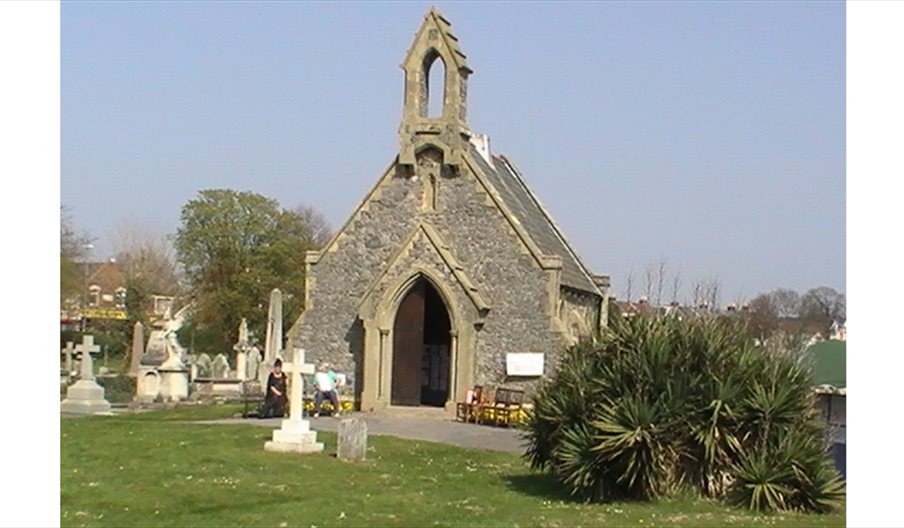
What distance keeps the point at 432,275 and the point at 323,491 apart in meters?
15.3

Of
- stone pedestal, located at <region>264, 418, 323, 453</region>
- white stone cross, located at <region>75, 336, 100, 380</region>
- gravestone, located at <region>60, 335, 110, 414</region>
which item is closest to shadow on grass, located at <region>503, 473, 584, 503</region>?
stone pedestal, located at <region>264, 418, 323, 453</region>

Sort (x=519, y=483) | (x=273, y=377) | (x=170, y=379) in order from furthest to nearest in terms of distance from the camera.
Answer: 1. (x=170, y=379)
2. (x=273, y=377)
3. (x=519, y=483)

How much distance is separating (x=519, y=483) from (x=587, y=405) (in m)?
1.92

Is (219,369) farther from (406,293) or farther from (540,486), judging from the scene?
(540,486)

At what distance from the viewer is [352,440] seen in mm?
19828

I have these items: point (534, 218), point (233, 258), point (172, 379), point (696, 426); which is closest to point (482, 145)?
point (534, 218)

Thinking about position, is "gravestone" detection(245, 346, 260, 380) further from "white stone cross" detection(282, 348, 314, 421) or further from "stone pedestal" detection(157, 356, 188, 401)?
"white stone cross" detection(282, 348, 314, 421)

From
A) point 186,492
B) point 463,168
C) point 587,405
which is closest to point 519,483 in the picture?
point 587,405

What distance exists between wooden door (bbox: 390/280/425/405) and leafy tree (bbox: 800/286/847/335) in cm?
3430

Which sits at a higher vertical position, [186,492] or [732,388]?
[732,388]
